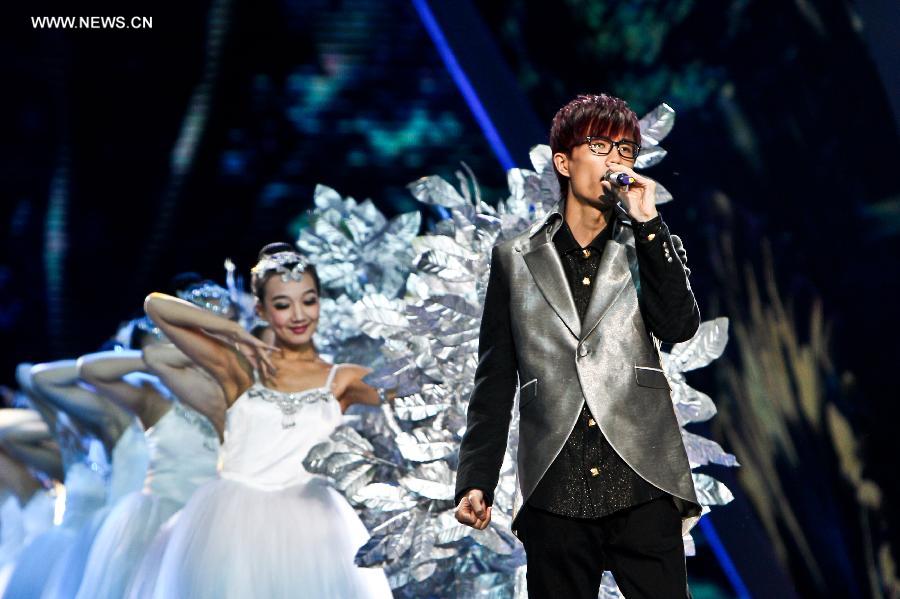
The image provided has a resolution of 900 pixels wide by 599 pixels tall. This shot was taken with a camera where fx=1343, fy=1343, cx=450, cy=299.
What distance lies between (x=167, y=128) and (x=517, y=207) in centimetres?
261

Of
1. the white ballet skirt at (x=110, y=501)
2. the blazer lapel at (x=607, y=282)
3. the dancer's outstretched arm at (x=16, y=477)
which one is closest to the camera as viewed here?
the blazer lapel at (x=607, y=282)

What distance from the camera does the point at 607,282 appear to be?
230cm

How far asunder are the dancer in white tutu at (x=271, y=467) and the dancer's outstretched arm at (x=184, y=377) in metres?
0.38

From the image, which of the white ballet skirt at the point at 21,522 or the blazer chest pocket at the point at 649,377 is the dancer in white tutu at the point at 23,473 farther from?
the blazer chest pocket at the point at 649,377

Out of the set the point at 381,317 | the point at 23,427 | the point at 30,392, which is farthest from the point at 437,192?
the point at 23,427

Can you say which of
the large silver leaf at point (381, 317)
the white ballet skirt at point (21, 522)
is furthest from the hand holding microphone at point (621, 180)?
the white ballet skirt at point (21, 522)

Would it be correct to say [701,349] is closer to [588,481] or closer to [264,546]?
[588,481]

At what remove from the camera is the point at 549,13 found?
16.8 feet

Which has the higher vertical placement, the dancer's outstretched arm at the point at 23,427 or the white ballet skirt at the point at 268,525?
the dancer's outstretched arm at the point at 23,427

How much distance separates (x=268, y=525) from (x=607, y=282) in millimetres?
2308

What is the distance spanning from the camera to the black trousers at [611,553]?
2168 millimetres

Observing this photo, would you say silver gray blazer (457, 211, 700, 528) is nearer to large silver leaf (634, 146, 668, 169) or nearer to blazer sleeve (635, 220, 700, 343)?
blazer sleeve (635, 220, 700, 343)

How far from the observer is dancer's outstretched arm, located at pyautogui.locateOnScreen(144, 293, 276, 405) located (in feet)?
15.2

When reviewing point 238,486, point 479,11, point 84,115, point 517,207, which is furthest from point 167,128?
point 517,207
